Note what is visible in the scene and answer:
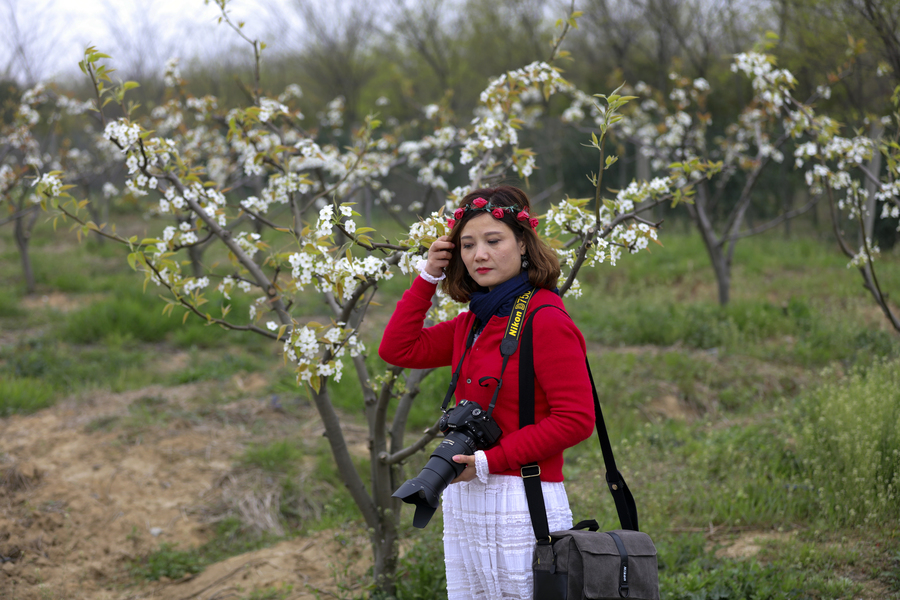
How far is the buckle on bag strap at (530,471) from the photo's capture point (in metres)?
1.72

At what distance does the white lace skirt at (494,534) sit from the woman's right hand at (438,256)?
62 cm

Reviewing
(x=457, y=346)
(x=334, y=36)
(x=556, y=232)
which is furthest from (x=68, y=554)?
(x=334, y=36)

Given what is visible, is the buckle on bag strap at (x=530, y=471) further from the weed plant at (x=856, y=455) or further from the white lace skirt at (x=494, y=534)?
the weed plant at (x=856, y=455)

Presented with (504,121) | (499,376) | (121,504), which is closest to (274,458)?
(121,504)

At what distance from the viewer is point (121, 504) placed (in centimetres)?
392

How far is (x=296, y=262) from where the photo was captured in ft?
7.18

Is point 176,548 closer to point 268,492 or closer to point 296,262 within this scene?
point 268,492

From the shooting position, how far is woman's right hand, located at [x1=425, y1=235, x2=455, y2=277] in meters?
1.88

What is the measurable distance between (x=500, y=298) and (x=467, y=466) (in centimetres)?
47

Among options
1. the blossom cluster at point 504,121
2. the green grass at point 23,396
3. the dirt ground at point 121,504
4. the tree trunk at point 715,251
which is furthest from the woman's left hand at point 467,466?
the tree trunk at point 715,251

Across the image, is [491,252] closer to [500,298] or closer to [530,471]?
[500,298]

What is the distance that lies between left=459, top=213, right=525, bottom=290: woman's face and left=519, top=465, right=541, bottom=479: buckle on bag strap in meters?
0.53

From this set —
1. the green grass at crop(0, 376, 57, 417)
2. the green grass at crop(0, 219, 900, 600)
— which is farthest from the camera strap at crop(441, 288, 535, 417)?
the green grass at crop(0, 376, 57, 417)

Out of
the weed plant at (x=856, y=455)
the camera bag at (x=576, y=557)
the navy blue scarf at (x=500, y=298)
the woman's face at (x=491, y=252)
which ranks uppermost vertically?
the woman's face at (x=491, y=252)
